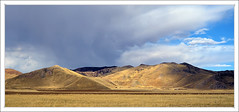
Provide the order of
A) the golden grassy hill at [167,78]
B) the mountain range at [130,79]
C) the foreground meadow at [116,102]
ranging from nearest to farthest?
the foreground meadow at [116,102] < the mountain range at [130,79] < the golden grassy hill at [167,78]

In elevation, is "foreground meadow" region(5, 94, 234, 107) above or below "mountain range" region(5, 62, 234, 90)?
above

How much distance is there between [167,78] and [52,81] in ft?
229

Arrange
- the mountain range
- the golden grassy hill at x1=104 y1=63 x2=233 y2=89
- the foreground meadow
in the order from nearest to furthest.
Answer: the foreground meadow
the mountain range
the golden grassy hill at x1=104 y1=63 x2=233 y2=89

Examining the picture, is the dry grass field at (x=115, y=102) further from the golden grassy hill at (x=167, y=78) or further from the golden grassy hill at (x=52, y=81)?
the golden grassy hill at (x=167, y=78)

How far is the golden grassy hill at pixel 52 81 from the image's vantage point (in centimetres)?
10631

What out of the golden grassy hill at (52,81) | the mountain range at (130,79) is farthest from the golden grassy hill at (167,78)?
the golden grassy hill at (52,81)

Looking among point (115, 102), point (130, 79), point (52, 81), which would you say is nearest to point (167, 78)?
point (130, 79)

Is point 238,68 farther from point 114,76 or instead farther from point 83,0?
point 114,76

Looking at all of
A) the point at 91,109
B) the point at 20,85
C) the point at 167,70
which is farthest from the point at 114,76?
the point at 91,109

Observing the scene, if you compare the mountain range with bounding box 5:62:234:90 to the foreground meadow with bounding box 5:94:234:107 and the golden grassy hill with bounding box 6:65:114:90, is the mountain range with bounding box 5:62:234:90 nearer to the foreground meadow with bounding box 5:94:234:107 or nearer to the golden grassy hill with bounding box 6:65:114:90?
the golden grassy hill with bounding box 6:65:114:90

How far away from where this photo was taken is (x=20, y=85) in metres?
111

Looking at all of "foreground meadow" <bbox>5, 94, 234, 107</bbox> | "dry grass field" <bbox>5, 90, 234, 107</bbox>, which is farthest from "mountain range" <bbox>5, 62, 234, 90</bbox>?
"foreground meadow" <bbox>5, 94, 234, 107</bbox>

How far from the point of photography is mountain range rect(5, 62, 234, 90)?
355 feet

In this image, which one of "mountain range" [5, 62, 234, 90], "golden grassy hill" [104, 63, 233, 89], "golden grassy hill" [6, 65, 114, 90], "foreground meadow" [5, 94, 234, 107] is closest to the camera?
"foreground meadow" [5, 94, 234, 107]
